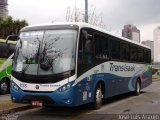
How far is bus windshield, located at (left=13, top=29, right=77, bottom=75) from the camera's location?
12.9m

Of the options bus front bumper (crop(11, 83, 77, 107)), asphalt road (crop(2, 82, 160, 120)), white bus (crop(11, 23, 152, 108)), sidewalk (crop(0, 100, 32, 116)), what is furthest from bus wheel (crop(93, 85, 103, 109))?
sidewalk (crop(0, 100, 32, 116))

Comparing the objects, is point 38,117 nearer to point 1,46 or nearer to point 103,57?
point 103,57

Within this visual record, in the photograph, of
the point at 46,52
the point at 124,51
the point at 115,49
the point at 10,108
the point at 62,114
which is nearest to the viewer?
the point at 46,52

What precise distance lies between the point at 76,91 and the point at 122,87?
22.4 feet

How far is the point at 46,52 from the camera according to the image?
523 inches

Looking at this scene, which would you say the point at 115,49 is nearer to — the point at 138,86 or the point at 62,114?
the point at 62,114

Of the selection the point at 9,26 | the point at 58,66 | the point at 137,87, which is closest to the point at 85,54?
the point at 58,66

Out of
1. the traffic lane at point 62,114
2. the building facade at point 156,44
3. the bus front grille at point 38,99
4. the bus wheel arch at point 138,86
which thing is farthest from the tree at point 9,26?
the bus front grille at point 38,99

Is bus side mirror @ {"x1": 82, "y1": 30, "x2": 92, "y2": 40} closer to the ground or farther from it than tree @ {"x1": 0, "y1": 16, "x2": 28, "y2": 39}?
closer to the ground

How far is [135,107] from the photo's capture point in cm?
1612

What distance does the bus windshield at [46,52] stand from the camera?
12930 mm

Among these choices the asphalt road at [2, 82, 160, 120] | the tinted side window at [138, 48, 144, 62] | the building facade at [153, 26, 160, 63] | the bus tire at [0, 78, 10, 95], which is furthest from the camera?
the building facade at [153, 26, 160, 63]

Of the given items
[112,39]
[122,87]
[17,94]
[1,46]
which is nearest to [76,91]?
[17,94]

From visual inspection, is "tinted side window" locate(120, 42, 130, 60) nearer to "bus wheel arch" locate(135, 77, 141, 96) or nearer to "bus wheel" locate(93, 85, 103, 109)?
"bus wheel arch" locate(135, 77, 141, 96)
